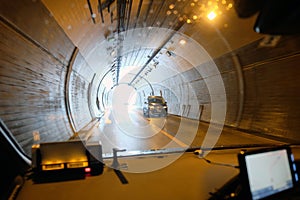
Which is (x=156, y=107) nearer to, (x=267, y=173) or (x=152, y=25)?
(x=152, y=25)

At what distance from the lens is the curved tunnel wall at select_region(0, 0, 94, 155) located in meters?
5.00

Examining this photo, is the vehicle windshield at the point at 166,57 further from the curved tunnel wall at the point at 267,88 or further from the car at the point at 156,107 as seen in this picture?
the car at the point at 156,107

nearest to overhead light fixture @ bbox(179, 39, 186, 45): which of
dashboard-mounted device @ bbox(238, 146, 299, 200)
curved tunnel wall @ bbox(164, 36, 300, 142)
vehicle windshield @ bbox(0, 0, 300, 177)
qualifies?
vehicle windshield @ bbox(0, 0, 300, 177)

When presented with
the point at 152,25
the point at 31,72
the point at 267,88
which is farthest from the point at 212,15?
the point at 31,72

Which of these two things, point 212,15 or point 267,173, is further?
point 212,15

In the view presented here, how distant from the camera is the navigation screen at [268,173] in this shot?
2412mm

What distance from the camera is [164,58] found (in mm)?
17828

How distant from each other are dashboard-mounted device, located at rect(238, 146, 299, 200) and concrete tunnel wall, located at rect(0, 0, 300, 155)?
→ 161 inches

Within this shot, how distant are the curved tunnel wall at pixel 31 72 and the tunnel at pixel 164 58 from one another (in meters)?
0.02

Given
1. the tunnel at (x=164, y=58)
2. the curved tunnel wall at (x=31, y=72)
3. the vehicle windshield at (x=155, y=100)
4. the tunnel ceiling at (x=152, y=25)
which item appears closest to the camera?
the tunnel at (x=164, y=58)

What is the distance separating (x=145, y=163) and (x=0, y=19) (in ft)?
12.3

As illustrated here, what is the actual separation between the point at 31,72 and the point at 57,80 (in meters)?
2.89

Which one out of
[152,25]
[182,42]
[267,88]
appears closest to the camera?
[267,88]

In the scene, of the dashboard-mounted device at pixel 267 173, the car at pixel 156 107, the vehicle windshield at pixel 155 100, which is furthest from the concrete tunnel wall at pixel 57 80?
the vehicle windshield at pixel 155 100
